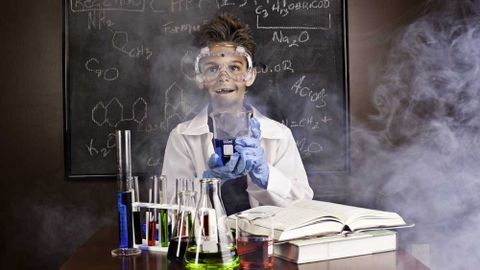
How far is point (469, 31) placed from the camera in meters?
3.58

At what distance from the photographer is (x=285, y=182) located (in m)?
2.56

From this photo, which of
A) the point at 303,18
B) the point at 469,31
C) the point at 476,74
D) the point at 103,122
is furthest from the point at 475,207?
the point at 103,122

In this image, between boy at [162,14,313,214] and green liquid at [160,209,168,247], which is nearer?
green liquid at [160,209,168,247]

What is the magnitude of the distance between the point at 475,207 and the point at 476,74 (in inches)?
30.2

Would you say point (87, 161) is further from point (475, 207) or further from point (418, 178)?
point (475, 207)

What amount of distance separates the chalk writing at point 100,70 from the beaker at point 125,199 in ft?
6.02

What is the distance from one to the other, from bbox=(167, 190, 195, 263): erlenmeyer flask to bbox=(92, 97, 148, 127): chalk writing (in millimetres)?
1935

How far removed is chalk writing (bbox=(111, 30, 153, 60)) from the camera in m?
3.39

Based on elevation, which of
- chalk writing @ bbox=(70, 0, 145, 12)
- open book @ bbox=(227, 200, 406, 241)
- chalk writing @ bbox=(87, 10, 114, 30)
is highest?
chalk writing @ bbox=(70, 0, 145, 12)

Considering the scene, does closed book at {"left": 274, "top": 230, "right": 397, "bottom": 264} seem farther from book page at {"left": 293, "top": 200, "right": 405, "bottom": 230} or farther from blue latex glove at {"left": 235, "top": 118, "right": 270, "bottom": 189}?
blue latex glove at {"left": 235, "top": 118, "right": 270, "bottom": 189}

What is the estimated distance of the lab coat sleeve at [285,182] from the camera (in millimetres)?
2525

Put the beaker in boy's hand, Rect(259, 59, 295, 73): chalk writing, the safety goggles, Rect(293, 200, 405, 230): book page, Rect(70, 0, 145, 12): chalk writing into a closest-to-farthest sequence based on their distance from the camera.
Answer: Rect(293, 200, 405, 230): book page
the beaker in boy's hand
the safety goggles
Rect(70, 0, 145, 12): chalk writing
Rect(259, 59, 295, 73): chalk writing

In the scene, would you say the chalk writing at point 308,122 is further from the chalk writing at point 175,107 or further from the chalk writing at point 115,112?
the chalk writing at point 115,112

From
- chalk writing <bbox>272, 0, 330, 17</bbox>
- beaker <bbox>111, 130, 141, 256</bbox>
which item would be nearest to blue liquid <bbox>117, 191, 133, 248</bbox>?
beaker <bbox>111, 130, 141, 256</bbox>
